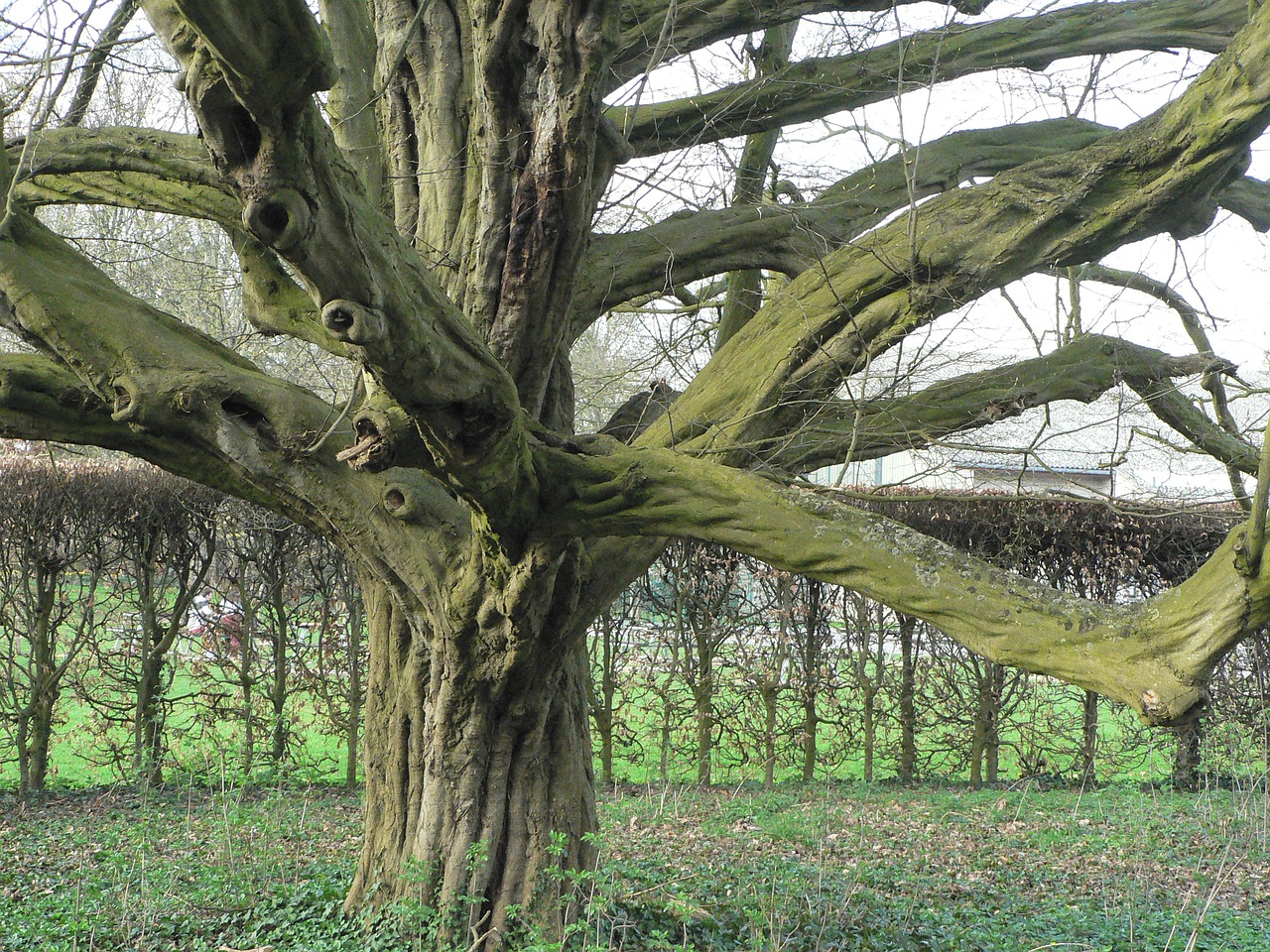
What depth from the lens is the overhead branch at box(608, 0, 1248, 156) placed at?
472cm

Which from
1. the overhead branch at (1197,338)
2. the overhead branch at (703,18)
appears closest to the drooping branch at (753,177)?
the overhead branch at (703,18)

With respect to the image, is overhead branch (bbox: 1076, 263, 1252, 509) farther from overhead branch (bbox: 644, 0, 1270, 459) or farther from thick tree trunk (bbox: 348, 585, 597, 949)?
thick tree trunk (bbox: 348, 585, 597, 949)

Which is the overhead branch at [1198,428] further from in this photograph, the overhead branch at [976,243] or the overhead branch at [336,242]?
the overhead branch at [336,242]

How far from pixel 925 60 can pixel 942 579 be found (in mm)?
3084

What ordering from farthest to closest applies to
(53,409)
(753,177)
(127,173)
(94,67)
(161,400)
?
(753,177)
(127,173)
(94,67)
(53,409)
(161,400)

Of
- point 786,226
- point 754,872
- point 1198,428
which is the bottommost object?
point 754,872

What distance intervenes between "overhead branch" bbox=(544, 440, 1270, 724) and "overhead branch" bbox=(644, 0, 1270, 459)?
0.65m

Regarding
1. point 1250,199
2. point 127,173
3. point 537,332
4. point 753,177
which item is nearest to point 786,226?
point 753,177

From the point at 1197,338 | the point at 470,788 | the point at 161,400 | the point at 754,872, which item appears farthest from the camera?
the point at 754,872

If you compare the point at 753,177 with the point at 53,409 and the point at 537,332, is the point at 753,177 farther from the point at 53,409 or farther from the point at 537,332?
the point at 53,409

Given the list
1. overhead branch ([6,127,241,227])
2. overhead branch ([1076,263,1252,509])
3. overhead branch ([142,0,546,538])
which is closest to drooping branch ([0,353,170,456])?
overhead branch ([6,127,241,227])

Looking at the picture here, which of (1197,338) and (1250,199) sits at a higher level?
(1250,199)

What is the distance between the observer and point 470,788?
159 inches

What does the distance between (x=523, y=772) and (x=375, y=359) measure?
243 centimetres
